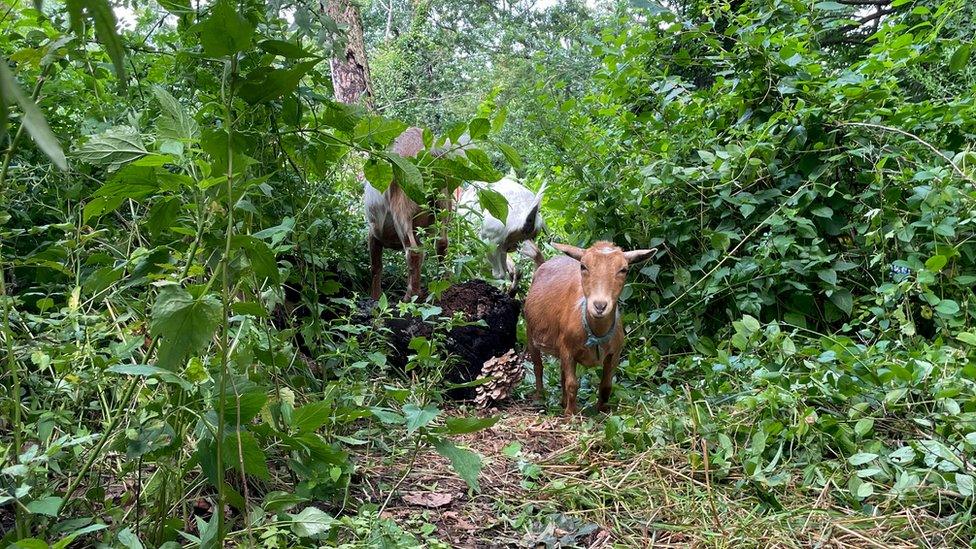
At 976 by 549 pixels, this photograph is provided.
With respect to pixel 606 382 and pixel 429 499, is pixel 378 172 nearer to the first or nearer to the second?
pixel 429 499

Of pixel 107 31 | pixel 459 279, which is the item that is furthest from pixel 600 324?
pixel 107 31

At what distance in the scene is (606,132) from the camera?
6117 millimetres

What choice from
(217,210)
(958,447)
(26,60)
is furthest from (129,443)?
(958,447)

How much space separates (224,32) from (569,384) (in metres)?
3.25

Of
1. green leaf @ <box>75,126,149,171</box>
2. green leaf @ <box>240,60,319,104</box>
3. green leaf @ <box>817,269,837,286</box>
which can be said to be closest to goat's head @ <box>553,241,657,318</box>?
green leaf @ <box>817,269,837,286</box>

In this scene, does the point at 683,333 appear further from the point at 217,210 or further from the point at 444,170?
the point at 217,210

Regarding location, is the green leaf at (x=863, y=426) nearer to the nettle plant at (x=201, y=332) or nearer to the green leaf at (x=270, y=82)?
the nettle plant at (x=201, y=332)

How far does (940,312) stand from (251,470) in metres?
3.75

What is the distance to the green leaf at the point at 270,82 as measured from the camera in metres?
1.75

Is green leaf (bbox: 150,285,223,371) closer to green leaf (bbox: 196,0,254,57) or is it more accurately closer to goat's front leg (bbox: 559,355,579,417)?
green leaf (bbox: 196,0,254,57)

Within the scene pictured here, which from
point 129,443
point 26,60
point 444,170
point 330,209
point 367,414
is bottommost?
point 367,414

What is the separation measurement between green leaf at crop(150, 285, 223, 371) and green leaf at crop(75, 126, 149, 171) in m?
0.43

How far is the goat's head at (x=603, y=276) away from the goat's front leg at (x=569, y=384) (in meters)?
0.41

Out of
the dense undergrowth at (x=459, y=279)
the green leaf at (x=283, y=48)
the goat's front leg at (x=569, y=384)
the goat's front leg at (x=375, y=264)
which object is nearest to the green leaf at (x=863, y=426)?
the dense undergrowth at (x=459, y=279)
